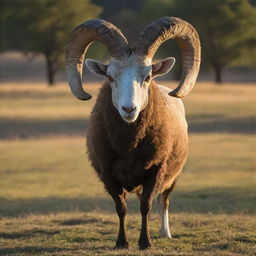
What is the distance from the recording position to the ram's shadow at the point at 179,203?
17000 mm

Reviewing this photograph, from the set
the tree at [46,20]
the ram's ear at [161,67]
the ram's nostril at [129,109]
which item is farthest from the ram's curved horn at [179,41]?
the tree at [46,20]

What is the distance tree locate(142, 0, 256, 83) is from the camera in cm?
6988

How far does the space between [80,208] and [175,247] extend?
7209mm

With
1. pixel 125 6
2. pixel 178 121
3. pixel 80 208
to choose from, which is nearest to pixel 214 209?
pixel 80 208

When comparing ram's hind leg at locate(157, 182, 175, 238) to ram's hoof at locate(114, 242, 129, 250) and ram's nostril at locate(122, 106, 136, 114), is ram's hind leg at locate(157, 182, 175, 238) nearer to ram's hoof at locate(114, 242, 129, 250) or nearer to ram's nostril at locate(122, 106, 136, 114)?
ram's hoof at locate(114, 242, 129, 250)

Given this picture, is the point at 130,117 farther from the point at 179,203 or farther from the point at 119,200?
the point at 179,203

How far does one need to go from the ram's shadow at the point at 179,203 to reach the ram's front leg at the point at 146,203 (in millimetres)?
5557

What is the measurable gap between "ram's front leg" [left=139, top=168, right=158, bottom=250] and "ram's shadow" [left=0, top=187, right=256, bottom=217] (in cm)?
556

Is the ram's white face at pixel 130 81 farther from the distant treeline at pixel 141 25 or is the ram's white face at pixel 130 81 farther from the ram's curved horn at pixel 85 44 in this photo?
the distant treeline at pixel 141 25

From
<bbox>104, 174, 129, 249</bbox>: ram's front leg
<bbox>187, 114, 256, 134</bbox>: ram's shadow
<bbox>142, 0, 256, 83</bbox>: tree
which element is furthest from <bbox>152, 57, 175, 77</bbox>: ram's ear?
<bbox>142, 0, 256, 83</bbox>: tree

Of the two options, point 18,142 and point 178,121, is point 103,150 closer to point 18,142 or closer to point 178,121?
point 178,121

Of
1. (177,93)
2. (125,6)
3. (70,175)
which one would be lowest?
(70,175)

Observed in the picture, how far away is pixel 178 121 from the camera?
40.9 ft

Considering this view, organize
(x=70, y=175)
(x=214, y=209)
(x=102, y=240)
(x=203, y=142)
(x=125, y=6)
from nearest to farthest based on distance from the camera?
(x=102, y=240) < (x=214, y=209) < (x=70, y=175) < (x=203, y=142) < (x=125, y=6)
